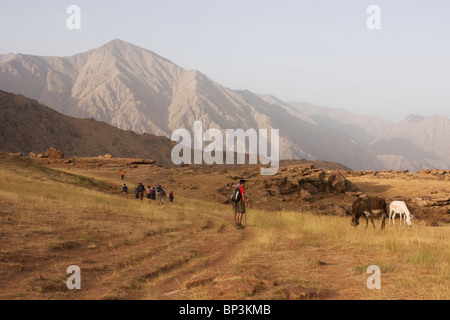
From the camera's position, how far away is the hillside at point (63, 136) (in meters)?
89.8

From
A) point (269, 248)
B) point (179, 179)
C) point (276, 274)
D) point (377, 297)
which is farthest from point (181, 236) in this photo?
point (179, 179)

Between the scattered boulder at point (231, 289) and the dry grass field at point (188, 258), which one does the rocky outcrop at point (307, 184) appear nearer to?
the dry grass field at point (188, 258)

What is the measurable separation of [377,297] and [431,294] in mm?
895

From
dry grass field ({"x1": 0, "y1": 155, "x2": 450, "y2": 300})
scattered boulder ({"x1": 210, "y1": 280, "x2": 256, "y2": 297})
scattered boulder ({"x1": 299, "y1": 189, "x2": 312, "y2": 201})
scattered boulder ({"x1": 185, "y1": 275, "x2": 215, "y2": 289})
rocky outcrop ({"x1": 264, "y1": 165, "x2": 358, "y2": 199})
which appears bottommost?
scattered boulder ({"x1": 299, "y1": 189, "x2": 312, "y2": 201})

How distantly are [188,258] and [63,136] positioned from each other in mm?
93473

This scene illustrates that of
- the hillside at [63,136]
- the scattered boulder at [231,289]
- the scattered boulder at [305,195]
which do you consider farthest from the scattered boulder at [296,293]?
the hillside at [63,136]

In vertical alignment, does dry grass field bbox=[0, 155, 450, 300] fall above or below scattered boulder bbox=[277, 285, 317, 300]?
below

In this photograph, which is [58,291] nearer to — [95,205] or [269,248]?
[269,248]

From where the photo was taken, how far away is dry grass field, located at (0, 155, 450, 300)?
742cm

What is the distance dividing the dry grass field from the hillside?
255 feet

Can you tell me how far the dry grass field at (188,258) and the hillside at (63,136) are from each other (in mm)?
77635

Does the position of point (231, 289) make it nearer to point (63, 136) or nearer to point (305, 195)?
point (305, 195)

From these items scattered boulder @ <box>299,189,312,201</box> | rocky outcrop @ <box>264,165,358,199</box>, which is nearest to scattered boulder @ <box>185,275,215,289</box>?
rocky outcrop @ <box>264,165,358,199</box>

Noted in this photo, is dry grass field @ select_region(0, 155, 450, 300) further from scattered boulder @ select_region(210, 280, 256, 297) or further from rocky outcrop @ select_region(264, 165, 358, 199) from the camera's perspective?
rocky outcrop @ select_region(264, 165, 358, 199)
